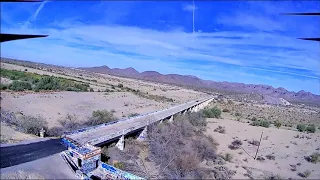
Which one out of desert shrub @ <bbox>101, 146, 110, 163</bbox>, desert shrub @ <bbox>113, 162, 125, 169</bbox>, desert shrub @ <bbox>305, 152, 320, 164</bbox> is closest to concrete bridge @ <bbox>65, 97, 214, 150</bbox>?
desert shrub @ <bbox>101, 146, 110, 163</bbox>

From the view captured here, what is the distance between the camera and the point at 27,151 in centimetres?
1022

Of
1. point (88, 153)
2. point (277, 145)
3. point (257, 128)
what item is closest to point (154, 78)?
point (257, 128)

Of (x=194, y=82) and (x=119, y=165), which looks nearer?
(x=119, y=165)

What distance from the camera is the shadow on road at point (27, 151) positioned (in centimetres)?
854

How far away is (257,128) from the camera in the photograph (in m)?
33.0

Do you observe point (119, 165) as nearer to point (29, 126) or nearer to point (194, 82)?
point (29, 126)

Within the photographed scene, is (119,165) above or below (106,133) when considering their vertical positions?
below

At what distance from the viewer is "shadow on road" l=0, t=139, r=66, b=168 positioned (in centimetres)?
854

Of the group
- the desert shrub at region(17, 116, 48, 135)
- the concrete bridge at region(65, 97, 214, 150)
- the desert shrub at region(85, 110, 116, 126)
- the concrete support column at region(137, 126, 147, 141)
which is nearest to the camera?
the desert shrub at region(17, 116, 48, 135)

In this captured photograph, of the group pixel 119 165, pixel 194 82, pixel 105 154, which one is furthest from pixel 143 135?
pixel 194 82

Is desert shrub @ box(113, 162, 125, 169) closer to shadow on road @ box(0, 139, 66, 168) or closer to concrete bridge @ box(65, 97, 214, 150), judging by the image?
concrete bridge @ box(65, 97, 214, 150)

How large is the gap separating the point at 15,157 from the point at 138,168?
531 centimetres

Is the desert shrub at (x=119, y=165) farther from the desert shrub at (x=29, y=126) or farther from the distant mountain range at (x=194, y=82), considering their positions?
the distant mountain range at (x=194, y=82)

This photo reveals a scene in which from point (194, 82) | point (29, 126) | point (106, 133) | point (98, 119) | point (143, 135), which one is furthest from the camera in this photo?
point (194, 82)
